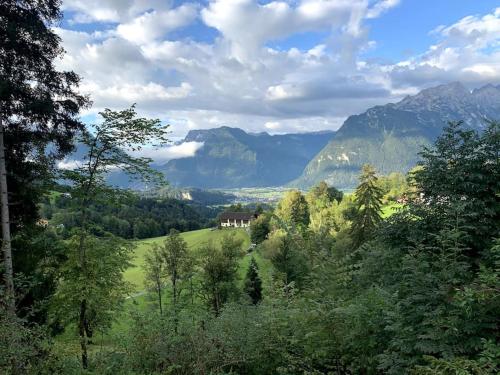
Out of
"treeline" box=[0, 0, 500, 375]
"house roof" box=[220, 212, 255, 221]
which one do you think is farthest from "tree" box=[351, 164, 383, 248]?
"house roof" box=[220, 212, 255, 221]

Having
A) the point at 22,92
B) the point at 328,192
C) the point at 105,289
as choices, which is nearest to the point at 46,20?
the point at 22,92

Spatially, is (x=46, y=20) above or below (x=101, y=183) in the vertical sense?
above

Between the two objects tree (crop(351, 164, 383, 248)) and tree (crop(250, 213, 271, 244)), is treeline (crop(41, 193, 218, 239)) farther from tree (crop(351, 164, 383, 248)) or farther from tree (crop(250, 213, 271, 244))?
tree (crop(250, 213, 271, 244))

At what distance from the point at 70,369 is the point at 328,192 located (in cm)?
10795

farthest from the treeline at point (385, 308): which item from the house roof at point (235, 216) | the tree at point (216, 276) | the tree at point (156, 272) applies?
the house roof at point (235, 216)

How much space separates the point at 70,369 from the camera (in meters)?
9.38

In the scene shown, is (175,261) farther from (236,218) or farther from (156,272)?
(236,218)

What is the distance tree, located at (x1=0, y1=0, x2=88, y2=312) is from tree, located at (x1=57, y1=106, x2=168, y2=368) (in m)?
1.05

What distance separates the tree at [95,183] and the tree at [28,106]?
3.43 ft

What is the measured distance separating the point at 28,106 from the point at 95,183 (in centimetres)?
330

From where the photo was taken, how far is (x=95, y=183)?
1366 cm

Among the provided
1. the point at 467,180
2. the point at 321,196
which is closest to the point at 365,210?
the point at 467,180

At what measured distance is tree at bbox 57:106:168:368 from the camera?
12.8 meters

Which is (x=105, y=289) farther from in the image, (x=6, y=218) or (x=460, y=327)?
(x=460, y=327)
